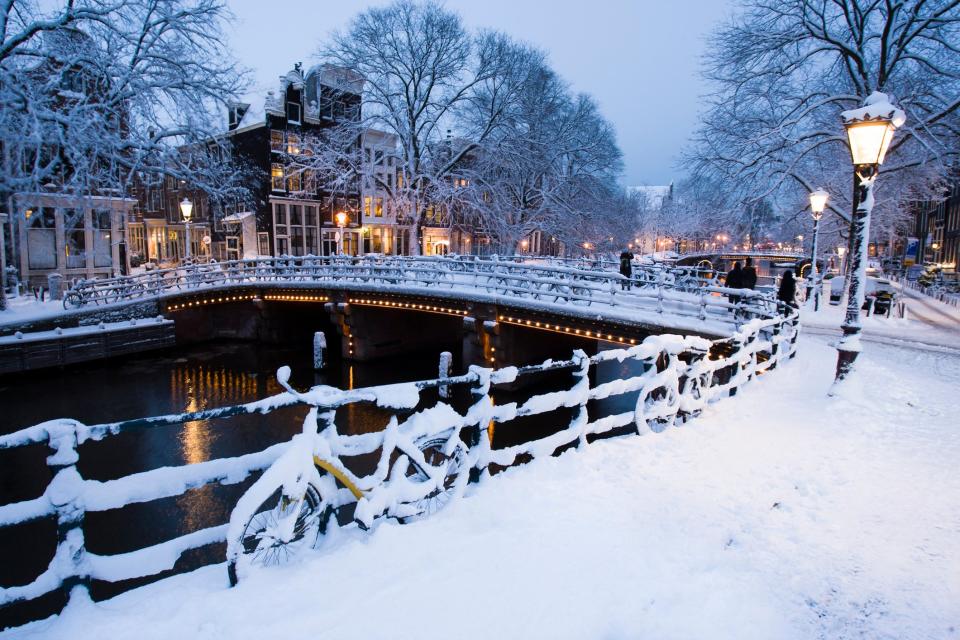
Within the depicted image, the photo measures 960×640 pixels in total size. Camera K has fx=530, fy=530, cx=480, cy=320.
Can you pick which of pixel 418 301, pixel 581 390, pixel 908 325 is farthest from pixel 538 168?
pixel 581 390

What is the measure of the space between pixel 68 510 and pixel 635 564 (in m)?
3.72

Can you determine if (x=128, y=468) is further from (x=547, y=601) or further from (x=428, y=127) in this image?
(x=428, y=127)

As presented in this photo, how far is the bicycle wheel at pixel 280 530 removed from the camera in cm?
364

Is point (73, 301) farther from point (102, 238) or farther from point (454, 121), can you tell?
point (454, 121)

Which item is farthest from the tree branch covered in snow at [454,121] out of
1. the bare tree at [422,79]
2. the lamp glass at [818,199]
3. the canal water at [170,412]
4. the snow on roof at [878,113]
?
the snow on roof at [878,113]

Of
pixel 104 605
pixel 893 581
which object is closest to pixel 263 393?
pixel 104 605

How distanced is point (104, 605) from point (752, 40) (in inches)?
1048

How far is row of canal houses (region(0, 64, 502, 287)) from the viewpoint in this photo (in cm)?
2598

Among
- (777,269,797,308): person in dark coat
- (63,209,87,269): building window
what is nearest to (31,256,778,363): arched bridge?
(777,269,797,308): person in dark coat

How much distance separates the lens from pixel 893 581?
3.90 metres

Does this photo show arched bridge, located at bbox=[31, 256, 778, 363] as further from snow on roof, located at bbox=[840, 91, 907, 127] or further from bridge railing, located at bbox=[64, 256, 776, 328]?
snow on roof, located at bbox=[840, 91, 907, 127]

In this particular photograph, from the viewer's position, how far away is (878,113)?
26.4 feet

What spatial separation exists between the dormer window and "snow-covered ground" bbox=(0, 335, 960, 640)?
39414 millimetres

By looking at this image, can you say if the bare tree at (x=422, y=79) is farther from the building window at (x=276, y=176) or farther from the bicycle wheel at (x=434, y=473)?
the bicycle wheel at (x=434, y=473)
